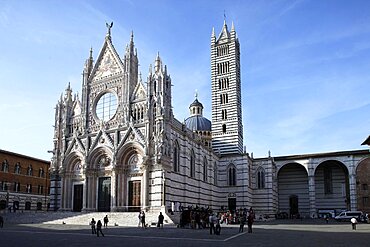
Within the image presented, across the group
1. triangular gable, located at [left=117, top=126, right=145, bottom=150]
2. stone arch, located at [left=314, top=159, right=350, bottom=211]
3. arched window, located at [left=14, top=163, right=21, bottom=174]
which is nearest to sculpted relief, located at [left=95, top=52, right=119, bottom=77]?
triangular gable, located at [left=117, top=126, right=145, bottom=150]

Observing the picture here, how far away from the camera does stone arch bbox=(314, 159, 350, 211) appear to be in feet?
193

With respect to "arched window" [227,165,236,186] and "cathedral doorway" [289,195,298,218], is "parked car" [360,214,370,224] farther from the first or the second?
"cathedral doorway" [289,195,298,218]

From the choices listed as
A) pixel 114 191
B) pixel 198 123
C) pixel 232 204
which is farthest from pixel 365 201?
pixel 114 191

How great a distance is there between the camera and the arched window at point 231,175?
52.3 m

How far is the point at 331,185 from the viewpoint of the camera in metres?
60.6

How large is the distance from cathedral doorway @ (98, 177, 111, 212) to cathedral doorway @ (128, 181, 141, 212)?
2.60 metres

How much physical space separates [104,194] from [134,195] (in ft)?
12.8

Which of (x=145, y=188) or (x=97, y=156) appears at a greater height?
(x=97, y=156)

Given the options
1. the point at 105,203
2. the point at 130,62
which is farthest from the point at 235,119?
the point at 105,203

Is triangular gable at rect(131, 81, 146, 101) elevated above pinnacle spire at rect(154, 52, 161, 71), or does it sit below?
below

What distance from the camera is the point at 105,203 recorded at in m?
38.4

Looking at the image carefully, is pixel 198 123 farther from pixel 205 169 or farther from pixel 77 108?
pixel 77 108

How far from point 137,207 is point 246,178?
A: 19897 millimetres

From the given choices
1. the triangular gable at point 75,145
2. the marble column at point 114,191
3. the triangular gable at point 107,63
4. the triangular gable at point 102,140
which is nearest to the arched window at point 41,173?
the triangular gable at point 75,145
